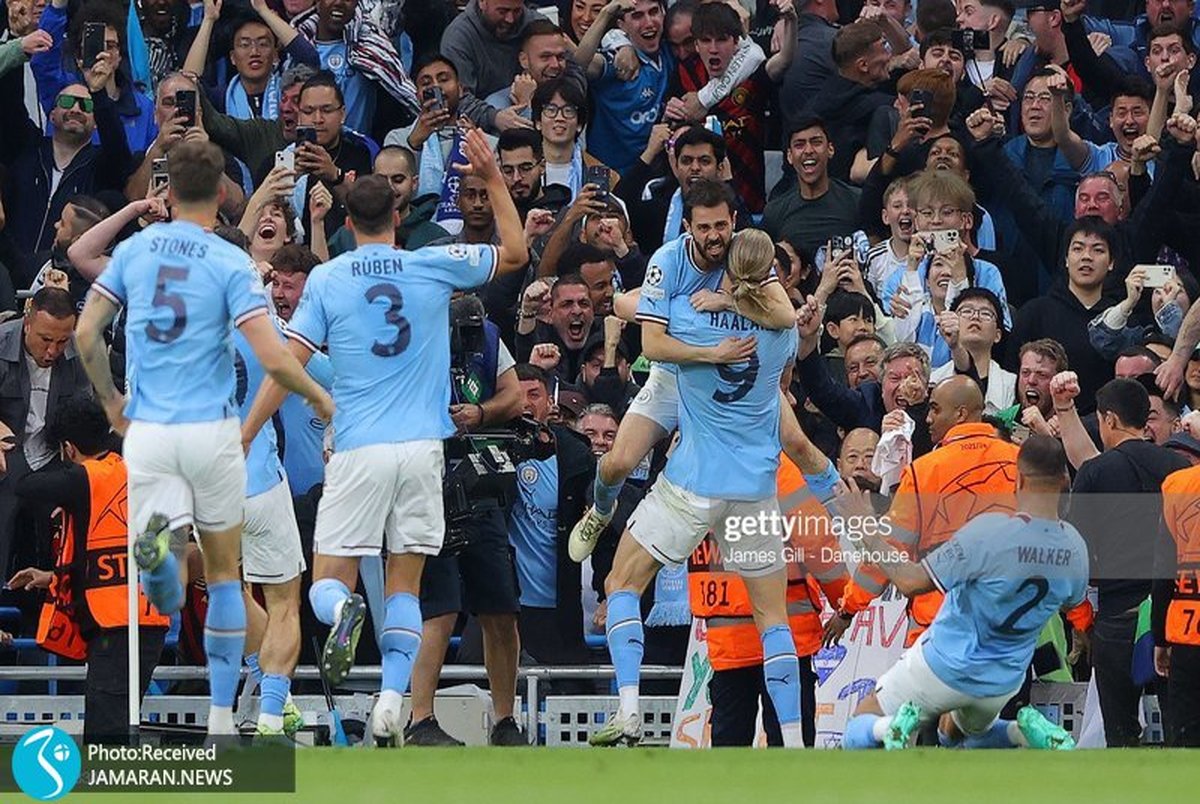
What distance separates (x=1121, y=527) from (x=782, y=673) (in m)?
2.09

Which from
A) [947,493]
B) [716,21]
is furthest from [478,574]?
[716,21]

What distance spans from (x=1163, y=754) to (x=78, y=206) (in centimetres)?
805

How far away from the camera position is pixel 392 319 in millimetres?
12109

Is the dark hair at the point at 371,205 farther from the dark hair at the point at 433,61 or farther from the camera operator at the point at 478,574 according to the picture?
the dark hair at the point at 433,61

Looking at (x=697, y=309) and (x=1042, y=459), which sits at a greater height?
(x=697, y=309)

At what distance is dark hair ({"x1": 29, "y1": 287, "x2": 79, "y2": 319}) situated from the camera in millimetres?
15297

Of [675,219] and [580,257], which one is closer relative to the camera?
[580,257]

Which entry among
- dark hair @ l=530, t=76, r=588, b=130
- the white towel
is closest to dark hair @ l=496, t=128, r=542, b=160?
dark hair @ l=530, t=76, r=588, b=130

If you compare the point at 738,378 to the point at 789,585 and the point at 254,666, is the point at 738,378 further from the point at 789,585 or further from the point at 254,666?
the point at 254,666

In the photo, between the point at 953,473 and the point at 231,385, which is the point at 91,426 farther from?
the point at 953,473

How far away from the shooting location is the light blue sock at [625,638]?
1309 centimetres

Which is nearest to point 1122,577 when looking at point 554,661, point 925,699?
point 925,699

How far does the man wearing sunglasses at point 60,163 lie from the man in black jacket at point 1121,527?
7147 millimetres

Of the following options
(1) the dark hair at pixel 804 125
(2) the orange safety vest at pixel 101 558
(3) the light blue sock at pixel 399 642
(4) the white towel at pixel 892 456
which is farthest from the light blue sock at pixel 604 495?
(1) the dark hair at pixel 804 125
